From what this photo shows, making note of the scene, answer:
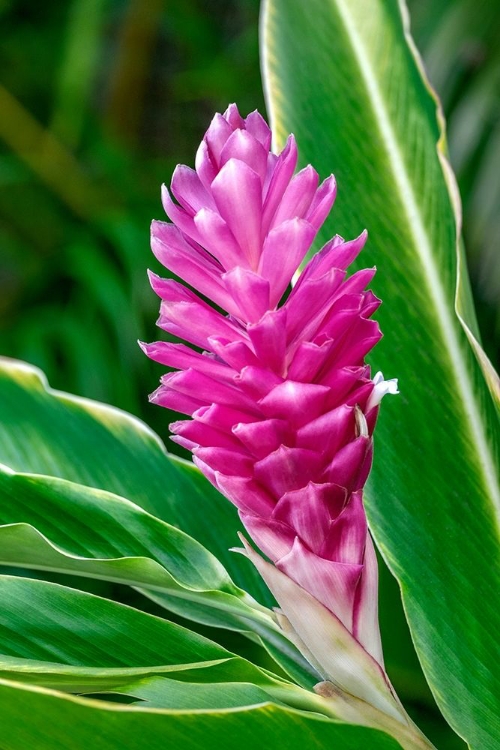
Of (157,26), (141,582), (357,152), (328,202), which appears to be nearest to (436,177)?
(357,152)

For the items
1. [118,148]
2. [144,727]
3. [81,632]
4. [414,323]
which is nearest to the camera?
[144,727]

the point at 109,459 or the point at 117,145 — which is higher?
the point at 117,145

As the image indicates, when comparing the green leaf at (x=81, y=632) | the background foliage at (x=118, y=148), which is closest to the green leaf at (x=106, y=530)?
the green leaf at (x=81, y=632)

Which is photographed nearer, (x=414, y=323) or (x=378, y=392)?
(x=378, y=392)

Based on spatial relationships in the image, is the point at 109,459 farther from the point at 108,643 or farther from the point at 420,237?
the point at 420,237

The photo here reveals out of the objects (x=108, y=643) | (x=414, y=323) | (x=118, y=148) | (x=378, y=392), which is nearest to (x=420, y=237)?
(x=414, y=323)

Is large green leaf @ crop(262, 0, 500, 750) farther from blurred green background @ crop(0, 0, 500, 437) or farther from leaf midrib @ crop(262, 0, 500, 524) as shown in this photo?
blurred green background @ crop(0, 0, 500, 437)
